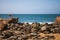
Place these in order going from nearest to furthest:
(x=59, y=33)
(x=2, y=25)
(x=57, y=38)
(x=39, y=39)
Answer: (x=39, y=39) → (x=57, y=38) → (x=59, y=33) → (x=2, y=25)

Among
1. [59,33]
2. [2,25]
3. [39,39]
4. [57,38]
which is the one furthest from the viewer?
[2,25]

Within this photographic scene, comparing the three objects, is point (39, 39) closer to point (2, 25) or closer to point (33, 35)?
point (33, 35)

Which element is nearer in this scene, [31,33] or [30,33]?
[31,33]

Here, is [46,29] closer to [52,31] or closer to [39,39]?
[52,31]

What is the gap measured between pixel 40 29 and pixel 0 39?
2.21 meters

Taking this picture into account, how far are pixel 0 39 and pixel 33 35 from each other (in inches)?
48.9

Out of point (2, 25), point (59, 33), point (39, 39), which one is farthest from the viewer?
point (2, 25)

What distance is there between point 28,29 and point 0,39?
1874 mm

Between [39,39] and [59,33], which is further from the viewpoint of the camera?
[59,33]

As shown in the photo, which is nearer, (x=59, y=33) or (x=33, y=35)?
(x=33, y=35)

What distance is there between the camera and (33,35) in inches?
301

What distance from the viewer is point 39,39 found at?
277 inches

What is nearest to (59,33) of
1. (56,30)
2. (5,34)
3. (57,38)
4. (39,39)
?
(56,30)

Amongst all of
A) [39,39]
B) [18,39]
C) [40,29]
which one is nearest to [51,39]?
[39,39]
